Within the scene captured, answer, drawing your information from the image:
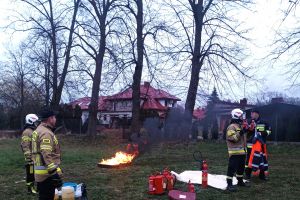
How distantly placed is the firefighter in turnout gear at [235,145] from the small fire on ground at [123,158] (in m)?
5.31

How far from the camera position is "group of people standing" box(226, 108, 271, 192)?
964 centimetres

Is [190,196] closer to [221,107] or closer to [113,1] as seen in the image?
[113,1]

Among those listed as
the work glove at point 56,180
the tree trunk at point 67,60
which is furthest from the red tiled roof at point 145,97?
the work glove at point 56,180

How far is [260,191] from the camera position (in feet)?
31.6

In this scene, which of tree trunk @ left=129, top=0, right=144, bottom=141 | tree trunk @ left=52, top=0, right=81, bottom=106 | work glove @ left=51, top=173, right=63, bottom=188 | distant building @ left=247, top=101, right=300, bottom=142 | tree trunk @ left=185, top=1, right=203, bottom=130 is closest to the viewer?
work glove @ left=51, top=173, right=63, bottom=188

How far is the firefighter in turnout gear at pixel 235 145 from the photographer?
961 cm

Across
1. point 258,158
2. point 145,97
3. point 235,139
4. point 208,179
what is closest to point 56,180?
point 235,139

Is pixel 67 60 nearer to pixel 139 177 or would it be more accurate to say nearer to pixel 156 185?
pixel 139 177

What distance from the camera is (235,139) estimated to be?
31.3ft

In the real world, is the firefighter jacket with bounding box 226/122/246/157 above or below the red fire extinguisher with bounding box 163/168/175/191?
above

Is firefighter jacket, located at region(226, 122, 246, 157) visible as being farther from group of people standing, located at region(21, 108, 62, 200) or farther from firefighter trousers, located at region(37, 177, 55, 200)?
firefighter trousers, located at region(37, 177, 55, 200)

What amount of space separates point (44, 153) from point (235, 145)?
5.13m

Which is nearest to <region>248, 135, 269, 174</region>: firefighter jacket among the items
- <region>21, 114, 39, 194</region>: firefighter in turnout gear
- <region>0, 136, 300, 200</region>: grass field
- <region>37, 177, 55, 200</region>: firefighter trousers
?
<region>0, 136, 300, 200</region>: grass field

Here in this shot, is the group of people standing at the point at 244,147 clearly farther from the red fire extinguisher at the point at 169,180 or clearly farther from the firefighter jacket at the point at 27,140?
the firefighter jacket at the point at 27,140
